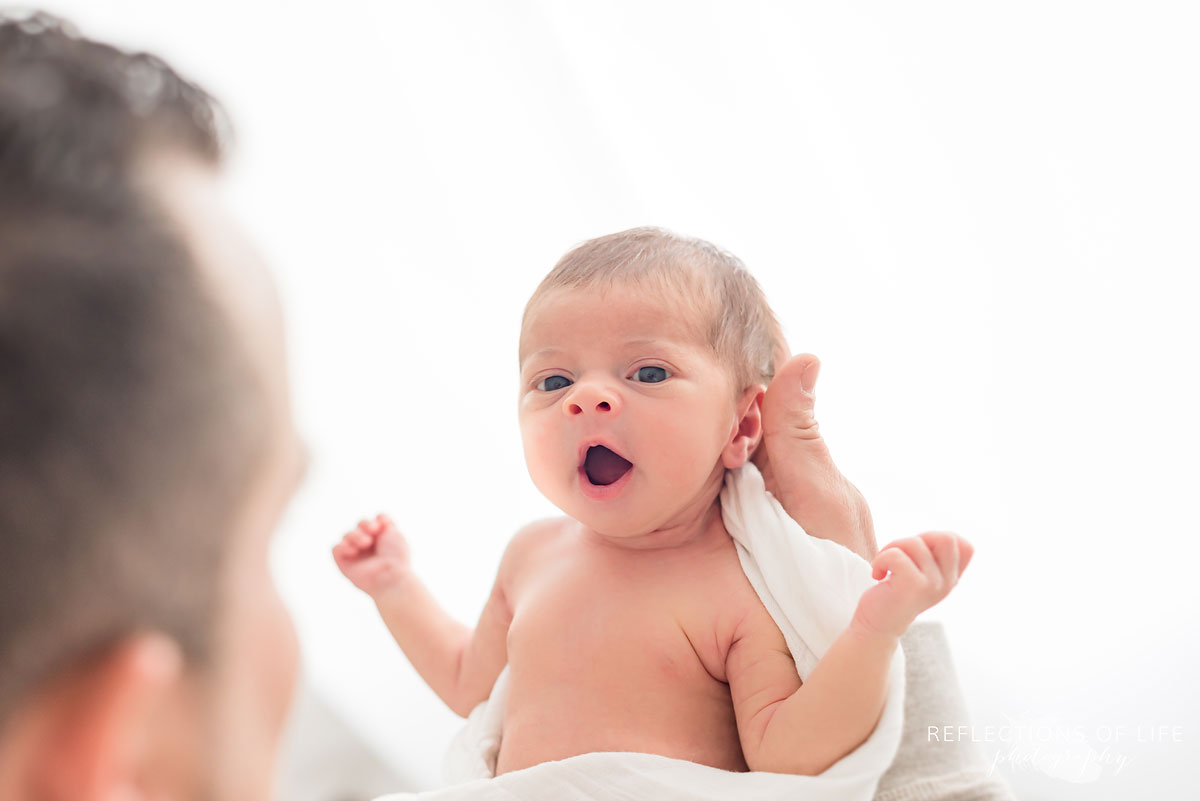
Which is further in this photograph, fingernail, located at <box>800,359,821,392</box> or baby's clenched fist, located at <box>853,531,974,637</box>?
fingernail, located at <box>800,359,821,392</box>

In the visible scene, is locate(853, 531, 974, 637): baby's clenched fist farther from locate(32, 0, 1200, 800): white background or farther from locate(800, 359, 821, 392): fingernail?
locate(32, 0, 1200, 800): white background

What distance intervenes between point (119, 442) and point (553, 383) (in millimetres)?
708

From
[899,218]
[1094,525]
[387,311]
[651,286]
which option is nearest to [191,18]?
[387,311]

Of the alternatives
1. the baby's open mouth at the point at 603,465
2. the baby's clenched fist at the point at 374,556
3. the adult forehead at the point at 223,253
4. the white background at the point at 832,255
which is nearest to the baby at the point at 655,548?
the baby's open mouth at the point at 603,465

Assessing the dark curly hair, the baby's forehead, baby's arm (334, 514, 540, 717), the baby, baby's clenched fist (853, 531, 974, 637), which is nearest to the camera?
the dark curly hair

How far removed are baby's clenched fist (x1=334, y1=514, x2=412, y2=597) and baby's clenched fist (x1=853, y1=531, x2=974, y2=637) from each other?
0.67 metres

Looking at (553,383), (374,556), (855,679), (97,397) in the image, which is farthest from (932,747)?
(97,397)

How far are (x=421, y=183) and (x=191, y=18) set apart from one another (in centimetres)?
50

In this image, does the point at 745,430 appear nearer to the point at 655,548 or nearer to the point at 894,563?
the point at 655,548

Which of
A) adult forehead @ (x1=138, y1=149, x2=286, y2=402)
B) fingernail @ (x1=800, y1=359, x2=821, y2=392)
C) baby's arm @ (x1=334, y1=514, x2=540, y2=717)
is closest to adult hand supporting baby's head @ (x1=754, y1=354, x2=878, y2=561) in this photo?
fingernail @ (x1=800, y1=359, x2=821, y2=392)

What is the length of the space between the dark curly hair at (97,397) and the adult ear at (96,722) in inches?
0.4

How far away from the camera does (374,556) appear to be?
1.32 meters

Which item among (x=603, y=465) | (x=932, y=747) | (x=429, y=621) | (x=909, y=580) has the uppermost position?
(x=603, y=465)

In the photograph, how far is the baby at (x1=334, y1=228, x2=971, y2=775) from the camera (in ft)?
3.18
